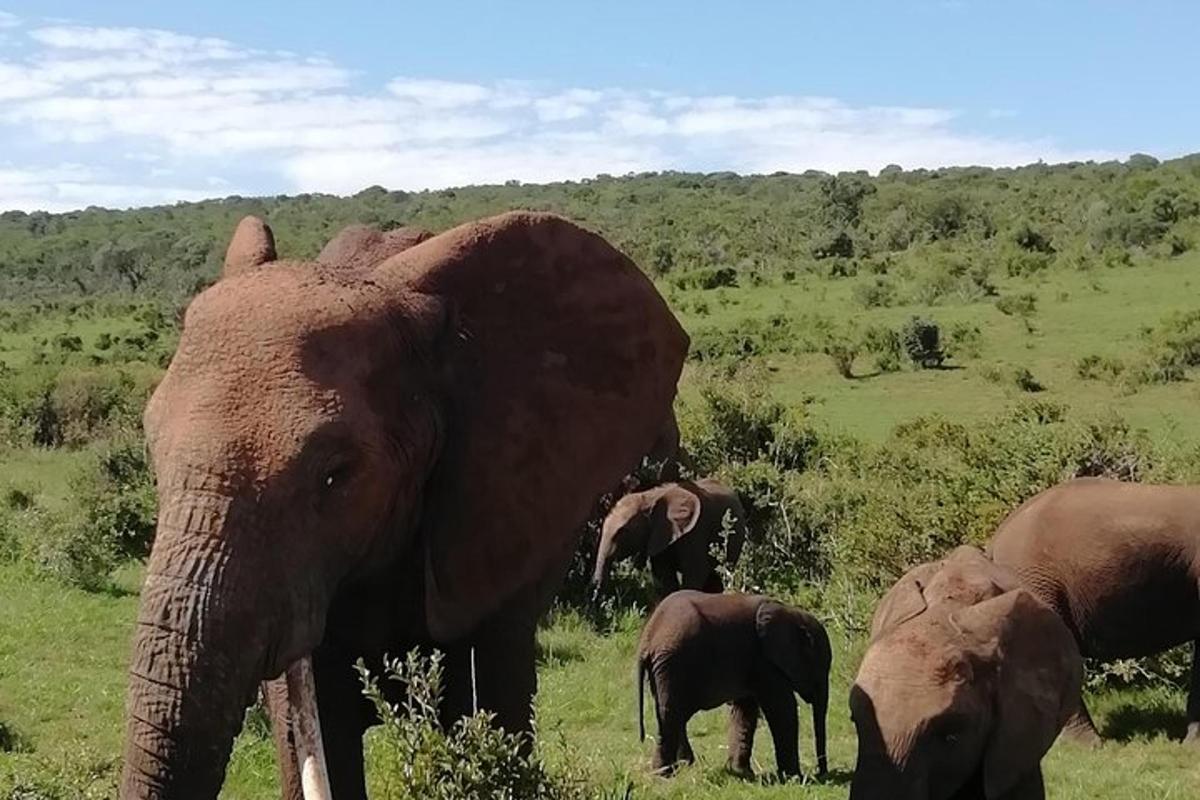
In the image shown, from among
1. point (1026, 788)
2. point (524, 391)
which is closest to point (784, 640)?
point (1026, 788)

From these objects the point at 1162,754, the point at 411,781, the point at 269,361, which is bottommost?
the point at 1162,754

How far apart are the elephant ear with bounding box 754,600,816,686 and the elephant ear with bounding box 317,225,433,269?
480 centimetres

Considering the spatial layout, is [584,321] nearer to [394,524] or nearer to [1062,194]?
[394,524]

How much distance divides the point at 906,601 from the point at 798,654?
2.71 meters

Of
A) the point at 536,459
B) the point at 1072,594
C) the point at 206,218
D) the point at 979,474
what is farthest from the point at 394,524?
the point at 206,218

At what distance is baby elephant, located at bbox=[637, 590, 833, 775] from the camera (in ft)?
26.0

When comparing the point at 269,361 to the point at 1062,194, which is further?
the point at 1062,194

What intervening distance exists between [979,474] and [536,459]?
28.1 ft

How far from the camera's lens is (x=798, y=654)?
26.6 ft

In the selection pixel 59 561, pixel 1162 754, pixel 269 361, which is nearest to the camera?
pixel 269 361

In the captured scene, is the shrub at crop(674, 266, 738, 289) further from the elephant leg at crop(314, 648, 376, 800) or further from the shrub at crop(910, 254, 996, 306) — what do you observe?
the elephant leg at crop(314, 648, 376, 800)

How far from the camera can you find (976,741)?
495 cm

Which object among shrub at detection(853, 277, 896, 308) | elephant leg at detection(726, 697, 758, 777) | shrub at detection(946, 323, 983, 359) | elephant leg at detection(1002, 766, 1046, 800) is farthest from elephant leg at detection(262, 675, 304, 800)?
shrub at detection(853, 277, 896, 308)

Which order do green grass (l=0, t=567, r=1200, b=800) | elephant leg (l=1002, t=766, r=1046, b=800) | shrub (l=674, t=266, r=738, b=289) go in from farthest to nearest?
shrub (l=674, t=266, r=738, b=289)
green grass (l=0, t=567, r=1200, b=800)
elephant leg (l=1002, t=766, r=1046, b=800)
